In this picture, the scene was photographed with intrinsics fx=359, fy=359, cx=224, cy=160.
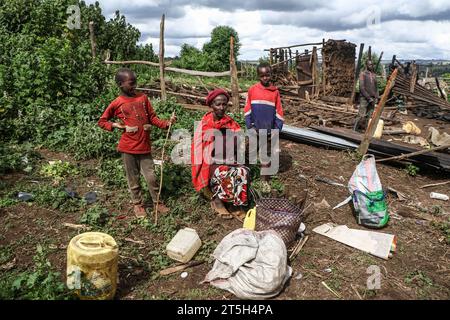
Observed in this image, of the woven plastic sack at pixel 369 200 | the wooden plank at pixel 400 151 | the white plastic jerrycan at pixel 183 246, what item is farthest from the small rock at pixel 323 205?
the wooden plank at pixel 400 151

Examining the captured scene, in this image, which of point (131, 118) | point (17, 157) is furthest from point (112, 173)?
point (131, 118)

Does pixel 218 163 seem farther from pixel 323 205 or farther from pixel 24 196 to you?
pixel 24 196

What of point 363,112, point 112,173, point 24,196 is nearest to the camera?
point 24,196

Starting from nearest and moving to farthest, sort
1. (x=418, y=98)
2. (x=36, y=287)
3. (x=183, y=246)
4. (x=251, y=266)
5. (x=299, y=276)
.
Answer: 1. (x=36, y=287)
2. (x=251, y=266)
3. (x=299, y=276)
4. (x=183, y=246)
5. (x=418, y=98)

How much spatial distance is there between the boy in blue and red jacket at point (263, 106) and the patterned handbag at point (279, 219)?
1.44 meters

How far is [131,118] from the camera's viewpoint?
4.18 metres

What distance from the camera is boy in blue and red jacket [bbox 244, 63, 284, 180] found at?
5102 millimetres

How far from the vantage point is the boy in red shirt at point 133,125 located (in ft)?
13.5

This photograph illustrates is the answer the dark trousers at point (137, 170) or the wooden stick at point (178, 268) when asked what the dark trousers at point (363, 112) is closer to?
the dark trousers at point (137, 170)

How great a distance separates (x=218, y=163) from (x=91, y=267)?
6.79ft

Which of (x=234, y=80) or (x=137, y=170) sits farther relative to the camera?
(x=234, y=80)

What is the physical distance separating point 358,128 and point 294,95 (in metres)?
6.93

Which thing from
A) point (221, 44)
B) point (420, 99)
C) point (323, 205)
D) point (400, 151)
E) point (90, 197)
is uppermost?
point (221, 44)

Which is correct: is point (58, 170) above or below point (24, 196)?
above
